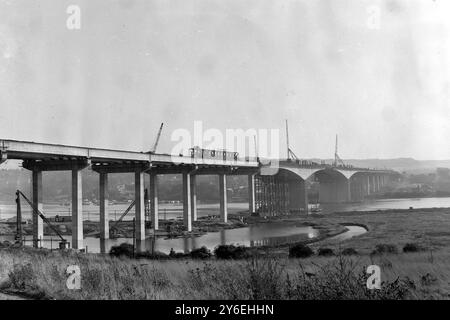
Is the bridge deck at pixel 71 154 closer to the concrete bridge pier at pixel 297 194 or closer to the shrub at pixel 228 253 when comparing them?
the shrub at pixel 228 253

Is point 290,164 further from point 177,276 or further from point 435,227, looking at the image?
point 177,276

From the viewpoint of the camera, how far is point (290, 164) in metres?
115

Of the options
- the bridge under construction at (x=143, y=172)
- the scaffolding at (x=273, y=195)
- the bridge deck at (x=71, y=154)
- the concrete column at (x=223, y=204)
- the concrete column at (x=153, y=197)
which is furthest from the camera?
the scaffolding at (x=273, y=195)

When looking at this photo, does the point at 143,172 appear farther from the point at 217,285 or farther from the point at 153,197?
the point at 217,285

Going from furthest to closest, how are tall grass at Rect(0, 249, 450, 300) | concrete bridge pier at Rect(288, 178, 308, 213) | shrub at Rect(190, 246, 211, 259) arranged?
1. concrete bridge pier at Rect(288, 178, 308, 213)
2. shrub at Rect(190, 246, 211, 259)
3. tall grass at Rect(0, 249, 450, 300)

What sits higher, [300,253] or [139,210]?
[139,210]

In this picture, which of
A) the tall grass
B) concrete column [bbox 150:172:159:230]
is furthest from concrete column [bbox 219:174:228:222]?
the tall grass

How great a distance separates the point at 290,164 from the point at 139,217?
5957 centimetres

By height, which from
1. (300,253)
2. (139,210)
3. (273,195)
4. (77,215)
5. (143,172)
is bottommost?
(300,253)

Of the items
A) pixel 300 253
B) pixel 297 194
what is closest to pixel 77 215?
pixel 300 253

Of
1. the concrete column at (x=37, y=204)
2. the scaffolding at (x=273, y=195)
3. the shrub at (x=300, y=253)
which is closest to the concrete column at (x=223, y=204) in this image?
the scaffolding at (x=273, y=195)

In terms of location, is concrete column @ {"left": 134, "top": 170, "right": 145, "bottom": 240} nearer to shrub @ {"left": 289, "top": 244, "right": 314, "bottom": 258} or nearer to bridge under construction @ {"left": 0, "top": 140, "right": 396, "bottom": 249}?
bridge under construction @ {"left": 0, "top": 140, "right": 396, "bottom": 249}
